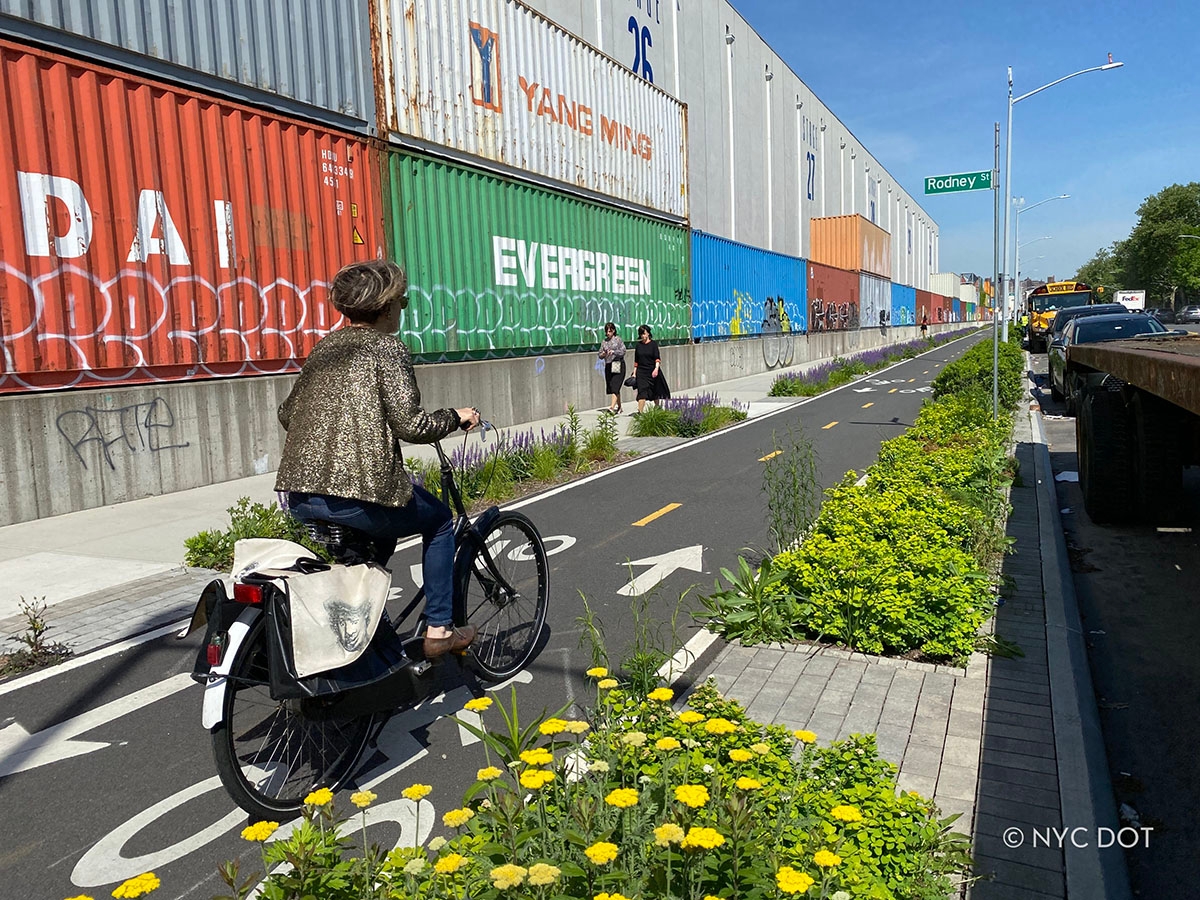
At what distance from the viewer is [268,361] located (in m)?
11.4

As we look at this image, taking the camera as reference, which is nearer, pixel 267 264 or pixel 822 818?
pixel 822 818

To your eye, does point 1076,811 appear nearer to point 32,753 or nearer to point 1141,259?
point 32,753

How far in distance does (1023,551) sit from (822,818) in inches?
198

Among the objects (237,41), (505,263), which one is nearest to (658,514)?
(237,41)

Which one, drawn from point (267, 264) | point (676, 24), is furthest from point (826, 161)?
point (267, 264)

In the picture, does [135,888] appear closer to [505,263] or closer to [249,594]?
[249,594]

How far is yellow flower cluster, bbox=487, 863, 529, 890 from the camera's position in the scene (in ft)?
5.88

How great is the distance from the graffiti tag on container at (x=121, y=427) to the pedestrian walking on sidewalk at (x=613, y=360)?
9507mm

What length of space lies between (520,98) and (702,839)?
→ 57.2ft

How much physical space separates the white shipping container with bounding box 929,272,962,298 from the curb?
365ft

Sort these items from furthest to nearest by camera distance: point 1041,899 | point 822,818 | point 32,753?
1. point 32,753
2. point 1041,899
3. point 822,818

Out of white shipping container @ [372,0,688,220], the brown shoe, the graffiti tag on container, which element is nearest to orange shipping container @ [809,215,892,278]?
white shipping container @ [372,0,688,220]

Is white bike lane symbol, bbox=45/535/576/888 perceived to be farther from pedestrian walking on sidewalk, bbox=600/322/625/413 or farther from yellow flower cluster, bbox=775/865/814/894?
pedestrian walking on sidewalk, bbox=600/322/625/413

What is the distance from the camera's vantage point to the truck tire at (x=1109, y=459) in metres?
7.38
